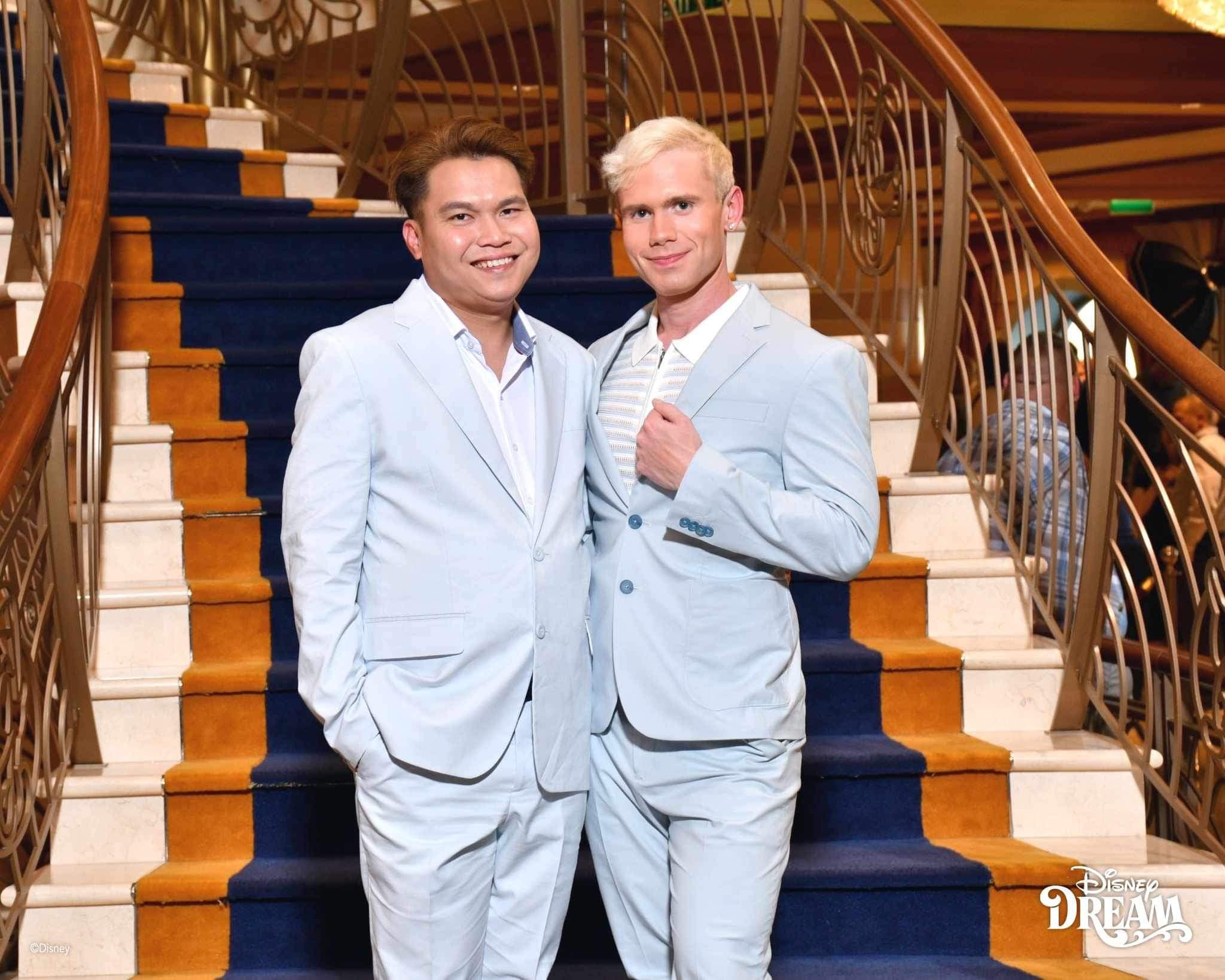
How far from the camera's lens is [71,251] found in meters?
2.81

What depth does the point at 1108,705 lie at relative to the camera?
3.51 meters

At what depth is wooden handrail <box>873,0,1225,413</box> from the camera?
2.64 m

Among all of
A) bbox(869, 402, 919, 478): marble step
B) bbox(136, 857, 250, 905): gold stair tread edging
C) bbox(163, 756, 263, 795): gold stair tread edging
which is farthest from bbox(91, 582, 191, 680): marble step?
bbox(869, 402, 919, 478): marble step

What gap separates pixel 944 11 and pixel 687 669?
5350 mm

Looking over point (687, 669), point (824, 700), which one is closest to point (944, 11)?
point (824, 700)

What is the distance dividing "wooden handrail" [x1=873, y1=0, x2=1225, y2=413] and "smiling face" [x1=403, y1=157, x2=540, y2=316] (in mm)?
1433

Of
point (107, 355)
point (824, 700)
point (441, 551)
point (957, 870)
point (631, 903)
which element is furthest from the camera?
point (107, 355)

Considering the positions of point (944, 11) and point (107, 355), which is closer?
point (107, 355)

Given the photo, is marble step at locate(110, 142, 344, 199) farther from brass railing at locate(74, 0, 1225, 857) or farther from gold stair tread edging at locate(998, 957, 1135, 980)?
gold stair tread edging at locate(998, 957, 1135, 980)

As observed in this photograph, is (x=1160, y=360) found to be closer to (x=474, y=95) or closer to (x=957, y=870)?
(x=957, y=870)

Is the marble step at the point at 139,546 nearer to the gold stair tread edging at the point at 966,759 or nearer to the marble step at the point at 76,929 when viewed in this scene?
the marble step at the point at 76,929

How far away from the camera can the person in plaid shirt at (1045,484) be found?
311cm

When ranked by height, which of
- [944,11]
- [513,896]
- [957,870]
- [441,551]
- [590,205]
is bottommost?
[957,870]

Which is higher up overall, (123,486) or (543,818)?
(123,486)
